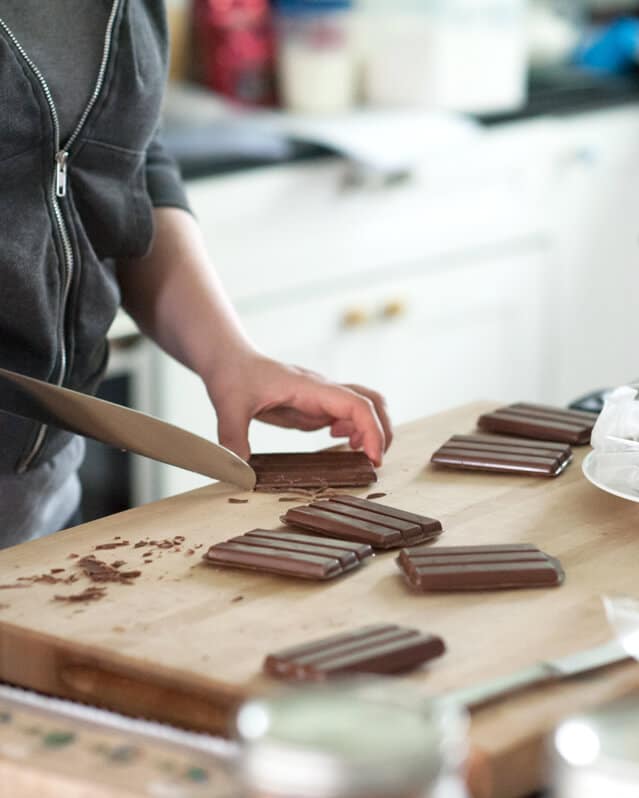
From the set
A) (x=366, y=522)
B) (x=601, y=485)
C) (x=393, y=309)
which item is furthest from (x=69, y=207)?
(x=393, y=309)

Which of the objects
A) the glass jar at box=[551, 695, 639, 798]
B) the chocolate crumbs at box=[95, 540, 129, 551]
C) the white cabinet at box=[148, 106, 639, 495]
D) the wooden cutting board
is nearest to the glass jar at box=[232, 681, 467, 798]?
the glass jar at box=[551, 695, 639, 798]

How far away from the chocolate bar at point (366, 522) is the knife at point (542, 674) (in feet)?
0.69

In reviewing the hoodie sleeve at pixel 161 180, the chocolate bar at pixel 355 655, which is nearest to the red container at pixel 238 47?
the hoodie sleeve at pixel 161 180

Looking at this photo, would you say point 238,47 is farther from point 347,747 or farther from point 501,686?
point 347,747

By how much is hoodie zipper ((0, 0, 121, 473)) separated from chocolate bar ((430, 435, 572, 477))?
354 millimetres

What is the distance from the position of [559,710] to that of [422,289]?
2.06 meters

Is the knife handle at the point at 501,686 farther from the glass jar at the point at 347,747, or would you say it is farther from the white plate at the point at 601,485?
the white plate at the point at 601,485

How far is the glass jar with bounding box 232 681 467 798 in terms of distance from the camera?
18.6 inches

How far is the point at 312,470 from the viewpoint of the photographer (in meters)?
1.15

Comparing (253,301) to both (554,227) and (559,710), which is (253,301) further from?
(559,710)

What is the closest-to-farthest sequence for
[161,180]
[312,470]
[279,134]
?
1. [312,470]
2. [161,180]
3. [279,134]

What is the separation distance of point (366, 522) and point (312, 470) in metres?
0.14

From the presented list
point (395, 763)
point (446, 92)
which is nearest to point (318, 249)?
point (446, 92)

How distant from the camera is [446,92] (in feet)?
9.84
